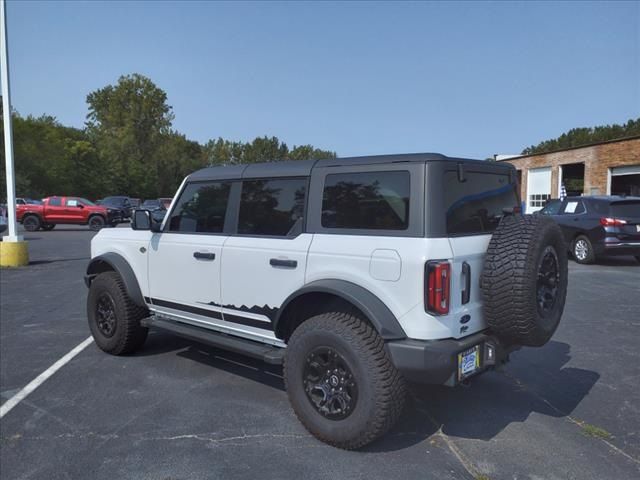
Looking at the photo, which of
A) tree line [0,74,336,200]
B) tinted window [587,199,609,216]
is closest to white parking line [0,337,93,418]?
tinted window [587,199,609,216]

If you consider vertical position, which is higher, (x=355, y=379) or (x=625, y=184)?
(x=625, y=184)

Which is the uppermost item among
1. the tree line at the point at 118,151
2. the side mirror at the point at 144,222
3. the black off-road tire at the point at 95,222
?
the tree line at the point at 118,151

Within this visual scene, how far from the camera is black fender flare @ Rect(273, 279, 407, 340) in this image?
3.04m

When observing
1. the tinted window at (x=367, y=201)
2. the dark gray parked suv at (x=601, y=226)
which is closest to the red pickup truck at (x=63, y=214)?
the dark gray parked suv at (x=601, y=226)

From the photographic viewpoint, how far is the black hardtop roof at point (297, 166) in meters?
3.22

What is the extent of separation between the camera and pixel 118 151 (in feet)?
200

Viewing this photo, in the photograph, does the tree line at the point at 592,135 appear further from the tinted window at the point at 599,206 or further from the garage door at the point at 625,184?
the tinted window at the point at 599,206

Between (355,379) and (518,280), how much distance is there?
118 centimetres

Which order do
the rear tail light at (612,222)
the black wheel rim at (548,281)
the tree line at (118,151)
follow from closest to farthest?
the black wheel rim at (548,281)
the rear tail light at (612,222)
the tree line at (118,151)

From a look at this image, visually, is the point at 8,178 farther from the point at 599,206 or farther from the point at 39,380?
the point at 599,206

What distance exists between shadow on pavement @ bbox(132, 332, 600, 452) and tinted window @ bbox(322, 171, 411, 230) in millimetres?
1474

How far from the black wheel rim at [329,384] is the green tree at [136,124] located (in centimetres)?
6185

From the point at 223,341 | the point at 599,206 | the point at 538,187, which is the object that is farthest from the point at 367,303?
the point at 538,187

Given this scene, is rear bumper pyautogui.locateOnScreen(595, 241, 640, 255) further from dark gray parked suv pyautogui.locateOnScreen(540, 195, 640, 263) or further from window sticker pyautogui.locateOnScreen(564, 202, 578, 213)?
window sticker pyautogui.locateOnScreen(564, 202, 578, 213)
